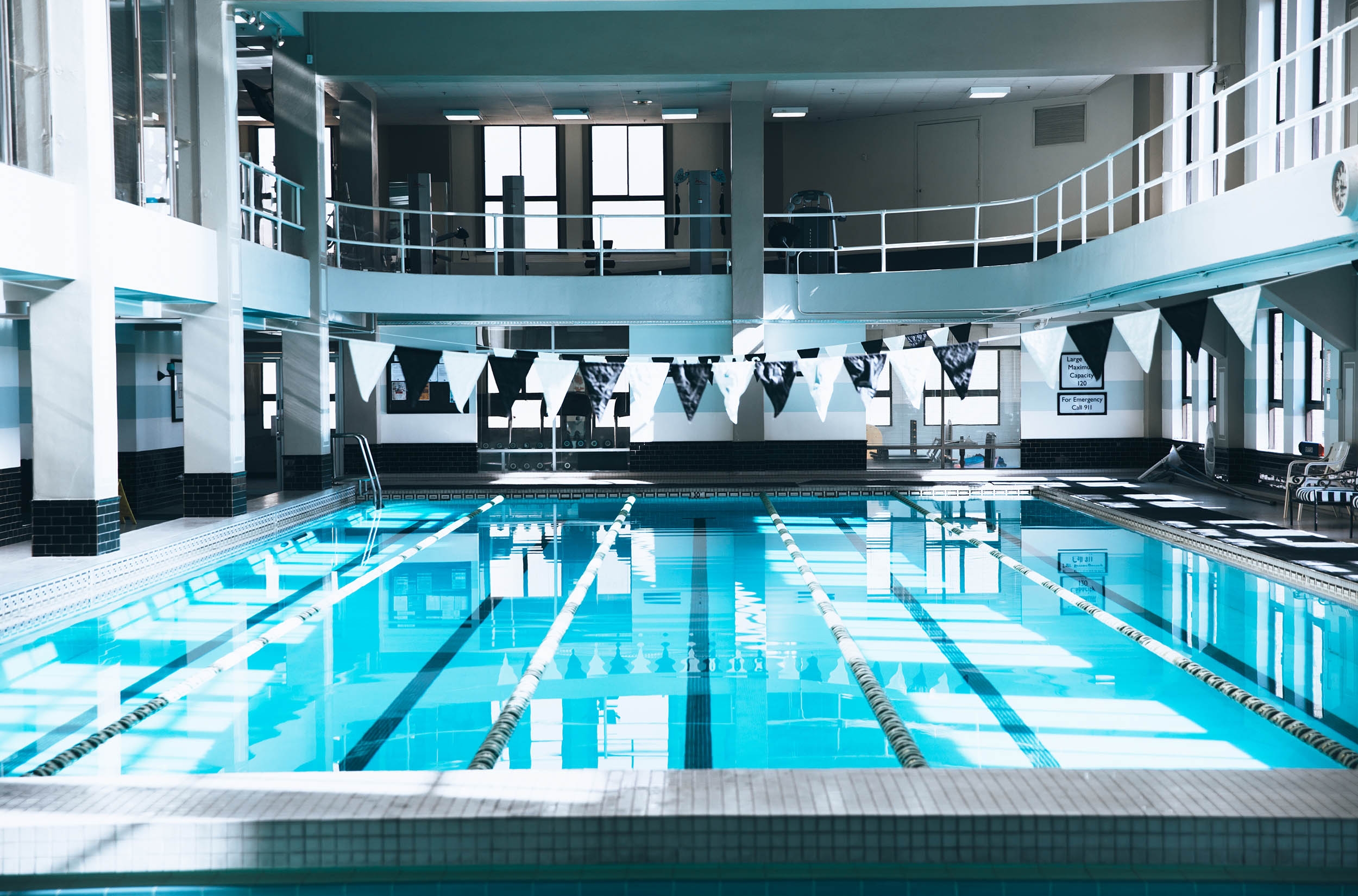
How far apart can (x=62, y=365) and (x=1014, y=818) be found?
7.29 metres

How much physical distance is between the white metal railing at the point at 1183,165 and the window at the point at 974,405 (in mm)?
2326

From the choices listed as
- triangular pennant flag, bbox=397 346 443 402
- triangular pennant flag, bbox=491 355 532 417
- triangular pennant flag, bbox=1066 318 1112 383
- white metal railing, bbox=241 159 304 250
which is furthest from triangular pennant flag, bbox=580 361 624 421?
triangular pennant flag, bbox=1066 318 1112 383

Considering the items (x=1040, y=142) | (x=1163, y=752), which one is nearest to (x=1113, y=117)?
(x=1040, y=142)

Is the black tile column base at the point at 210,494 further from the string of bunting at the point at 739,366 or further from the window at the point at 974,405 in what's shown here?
the window at the point at 974,405

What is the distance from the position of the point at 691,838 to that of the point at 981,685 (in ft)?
9.27

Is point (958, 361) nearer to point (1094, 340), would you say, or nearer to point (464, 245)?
point (1094, 340)

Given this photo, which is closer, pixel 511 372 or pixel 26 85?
pixel 26 85

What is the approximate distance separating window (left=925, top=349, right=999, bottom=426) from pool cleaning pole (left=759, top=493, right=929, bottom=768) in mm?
9561

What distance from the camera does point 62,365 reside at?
8125 millimetres

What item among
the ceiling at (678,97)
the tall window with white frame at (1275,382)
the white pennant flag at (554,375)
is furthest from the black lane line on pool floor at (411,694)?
the tall window with white frame at (1275,382)

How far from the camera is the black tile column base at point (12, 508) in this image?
9.54 metres

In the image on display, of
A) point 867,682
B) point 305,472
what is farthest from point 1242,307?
point 305,472

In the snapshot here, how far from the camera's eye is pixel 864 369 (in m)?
11.0

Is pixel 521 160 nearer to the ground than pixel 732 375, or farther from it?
farther from it
